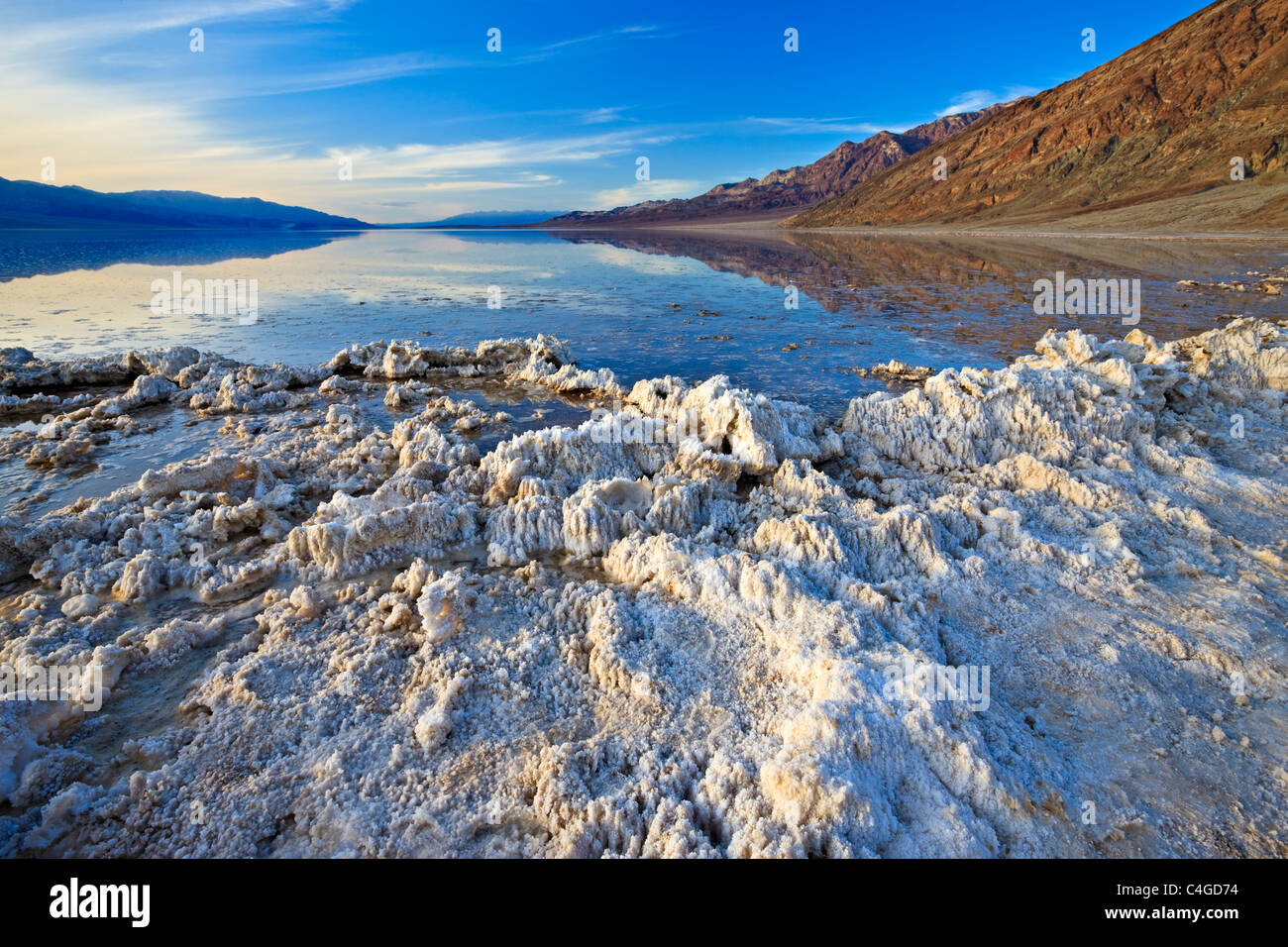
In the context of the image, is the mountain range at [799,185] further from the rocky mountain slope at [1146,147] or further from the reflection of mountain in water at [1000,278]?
the reflection of mountain in water at [1000,278]

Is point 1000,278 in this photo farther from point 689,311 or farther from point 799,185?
point 799,185

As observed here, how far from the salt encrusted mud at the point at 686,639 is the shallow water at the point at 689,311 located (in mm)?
3534

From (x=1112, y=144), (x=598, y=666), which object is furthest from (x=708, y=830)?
(x=1112, y=144)

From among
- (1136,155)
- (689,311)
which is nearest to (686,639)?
(689,311)

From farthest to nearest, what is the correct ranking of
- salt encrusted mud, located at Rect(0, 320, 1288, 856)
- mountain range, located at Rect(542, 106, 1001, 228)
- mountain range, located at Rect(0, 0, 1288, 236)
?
mountain range, located at Rect(542, 106, 1001, 228), mountain range, located at Rect(0, 0, 1288, 236), salt encrusted mud, located at Rect(0, 320, 1288, 856)

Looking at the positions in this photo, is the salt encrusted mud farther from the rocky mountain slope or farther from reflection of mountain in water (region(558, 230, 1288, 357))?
the rocky mountain slope

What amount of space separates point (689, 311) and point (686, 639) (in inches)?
534

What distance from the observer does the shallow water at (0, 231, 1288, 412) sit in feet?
35.4

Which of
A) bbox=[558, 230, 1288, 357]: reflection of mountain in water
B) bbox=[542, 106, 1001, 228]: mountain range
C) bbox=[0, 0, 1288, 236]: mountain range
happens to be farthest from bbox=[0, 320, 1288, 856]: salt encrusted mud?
bbox=[542, 106, 1001, 228]: mountain range

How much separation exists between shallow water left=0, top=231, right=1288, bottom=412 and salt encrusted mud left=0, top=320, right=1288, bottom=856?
3.53 metres

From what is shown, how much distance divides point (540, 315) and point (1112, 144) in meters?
77.5

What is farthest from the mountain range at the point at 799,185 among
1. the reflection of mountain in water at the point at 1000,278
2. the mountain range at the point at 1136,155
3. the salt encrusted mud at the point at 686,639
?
the salt encrusted mud at the point at 686,639

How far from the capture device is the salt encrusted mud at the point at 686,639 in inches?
91.0

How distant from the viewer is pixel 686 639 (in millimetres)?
3211
